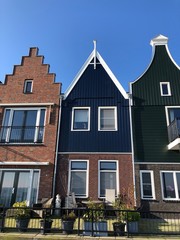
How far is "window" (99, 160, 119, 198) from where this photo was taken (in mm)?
11844

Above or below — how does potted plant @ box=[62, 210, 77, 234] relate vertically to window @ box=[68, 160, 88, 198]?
below

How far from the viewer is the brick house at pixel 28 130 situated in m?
12.2

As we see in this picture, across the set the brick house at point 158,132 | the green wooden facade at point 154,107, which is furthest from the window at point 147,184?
the green wooden facade at point 154,107

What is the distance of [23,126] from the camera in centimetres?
1348

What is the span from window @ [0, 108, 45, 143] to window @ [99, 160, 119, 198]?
Answer: 414 cm

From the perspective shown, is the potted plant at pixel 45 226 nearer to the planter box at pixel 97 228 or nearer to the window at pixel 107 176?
the planter box at pixel 97 228

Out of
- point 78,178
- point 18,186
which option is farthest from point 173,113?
point 18,186

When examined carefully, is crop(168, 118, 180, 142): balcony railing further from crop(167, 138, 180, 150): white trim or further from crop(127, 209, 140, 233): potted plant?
crop(127, 209, 140, 233): potted plant

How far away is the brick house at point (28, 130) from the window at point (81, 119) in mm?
1118

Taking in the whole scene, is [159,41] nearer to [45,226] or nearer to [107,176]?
[107,176]

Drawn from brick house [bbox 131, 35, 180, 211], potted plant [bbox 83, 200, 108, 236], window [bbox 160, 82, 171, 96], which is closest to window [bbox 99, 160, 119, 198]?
brick house [bbox 131, 35, 180, 211]

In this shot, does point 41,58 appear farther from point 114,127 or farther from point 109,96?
point 114,127

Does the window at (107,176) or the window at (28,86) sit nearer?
the window at (107,176)

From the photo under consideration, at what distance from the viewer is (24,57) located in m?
15.4
